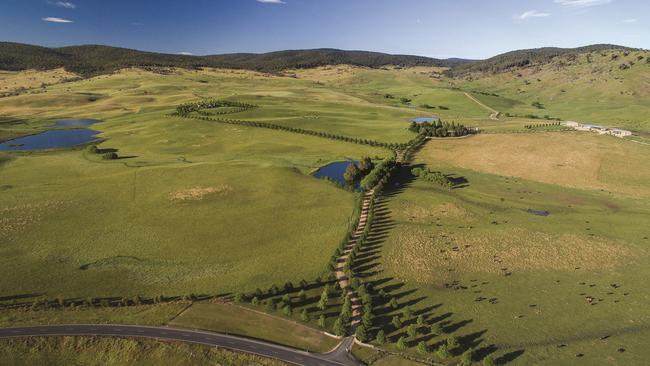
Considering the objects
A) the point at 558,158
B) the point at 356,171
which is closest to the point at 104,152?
the point at 356,171

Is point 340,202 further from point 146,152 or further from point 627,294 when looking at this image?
point 146,152

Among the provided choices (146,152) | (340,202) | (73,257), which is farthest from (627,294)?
(146,152)

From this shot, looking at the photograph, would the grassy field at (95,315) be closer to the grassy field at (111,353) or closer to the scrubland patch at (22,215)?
the grassy field at (111,353)

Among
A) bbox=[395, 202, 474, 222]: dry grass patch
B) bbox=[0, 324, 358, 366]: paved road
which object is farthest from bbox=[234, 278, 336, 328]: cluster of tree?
bbox=[395, 202, 474, 222]: dry grass patch

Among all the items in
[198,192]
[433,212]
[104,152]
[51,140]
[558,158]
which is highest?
[558,158]

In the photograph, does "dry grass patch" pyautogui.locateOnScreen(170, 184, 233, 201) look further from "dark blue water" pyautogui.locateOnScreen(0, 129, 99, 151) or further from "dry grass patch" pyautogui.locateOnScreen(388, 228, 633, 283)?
"dark blue water" pyautogui.locateOnScreen(0, 129, 99, 151)

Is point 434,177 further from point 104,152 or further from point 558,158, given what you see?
point 104,152

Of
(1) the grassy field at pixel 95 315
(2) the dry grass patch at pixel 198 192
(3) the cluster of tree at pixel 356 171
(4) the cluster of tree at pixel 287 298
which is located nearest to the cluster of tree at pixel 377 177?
(3) the cluster of tree at pixel 356 171
